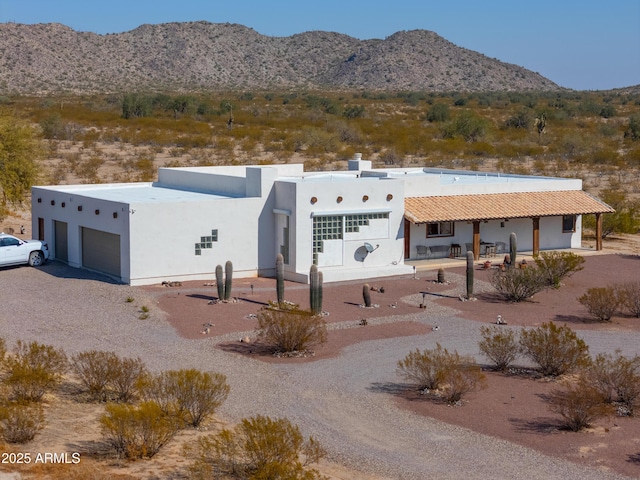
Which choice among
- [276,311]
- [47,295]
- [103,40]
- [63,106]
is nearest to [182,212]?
[47,295]

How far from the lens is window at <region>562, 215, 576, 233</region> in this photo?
37.0 m

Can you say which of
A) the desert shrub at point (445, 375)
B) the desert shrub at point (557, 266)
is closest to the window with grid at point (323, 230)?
the desert shrub at point (557, 266)

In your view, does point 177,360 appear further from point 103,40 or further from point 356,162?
point 103,40

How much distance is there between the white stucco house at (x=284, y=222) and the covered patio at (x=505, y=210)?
50 millimetres

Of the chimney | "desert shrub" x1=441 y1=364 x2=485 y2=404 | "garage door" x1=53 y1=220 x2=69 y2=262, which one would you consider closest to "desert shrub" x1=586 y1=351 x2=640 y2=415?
"desert shrub" x1=441 y1=364 x2=485 y2=404

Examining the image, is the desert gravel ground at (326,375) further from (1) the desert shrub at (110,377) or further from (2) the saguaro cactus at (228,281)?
(2) the saguaro cactus at (228,281)

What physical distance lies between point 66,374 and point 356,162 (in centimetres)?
2265

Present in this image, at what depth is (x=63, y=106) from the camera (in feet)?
280

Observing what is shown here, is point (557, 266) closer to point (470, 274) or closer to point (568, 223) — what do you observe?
point (470, 274)

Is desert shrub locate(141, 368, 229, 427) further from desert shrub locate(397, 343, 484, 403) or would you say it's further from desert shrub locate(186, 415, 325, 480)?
desert shrub locate(397, 343, 484, 403)

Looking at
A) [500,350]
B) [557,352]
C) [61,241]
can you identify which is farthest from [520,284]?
[61,241]

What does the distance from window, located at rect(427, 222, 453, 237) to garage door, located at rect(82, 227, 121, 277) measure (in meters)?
10.5

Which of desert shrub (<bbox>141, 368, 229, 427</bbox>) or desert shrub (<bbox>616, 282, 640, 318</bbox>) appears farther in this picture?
desert shrub (<bbox>616, 282, 640, 318</bbox>)

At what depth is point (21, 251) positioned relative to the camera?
1236 inches
